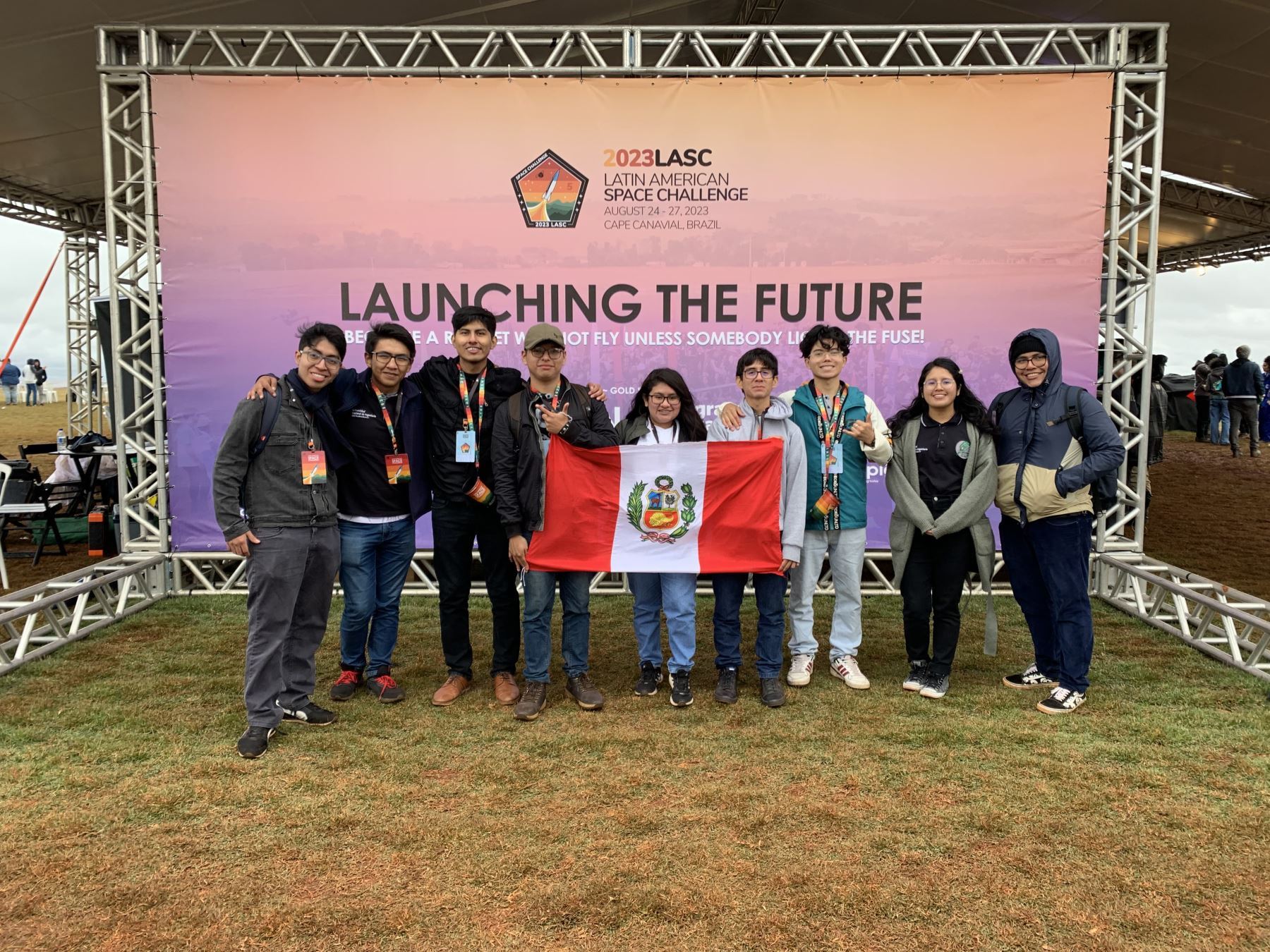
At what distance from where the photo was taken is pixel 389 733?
359 cm

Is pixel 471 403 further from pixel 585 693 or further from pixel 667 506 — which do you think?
pixel 585 693

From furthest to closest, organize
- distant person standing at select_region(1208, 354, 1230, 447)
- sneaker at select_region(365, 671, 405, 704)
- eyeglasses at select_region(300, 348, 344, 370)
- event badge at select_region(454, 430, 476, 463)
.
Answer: distant person standing at select_region(1208, 354, 1230, 447) < sneaker at select_region(365, 671, 405, 704) < event badge at select_region(454, 430, 476, 463) < eyeglasses at select_region(300, 348, 344, 370)

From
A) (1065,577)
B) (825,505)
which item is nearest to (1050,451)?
(1065,577)

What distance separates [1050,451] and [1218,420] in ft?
52.0

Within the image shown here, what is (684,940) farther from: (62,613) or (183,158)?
(183,158)

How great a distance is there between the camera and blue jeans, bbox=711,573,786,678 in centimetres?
386

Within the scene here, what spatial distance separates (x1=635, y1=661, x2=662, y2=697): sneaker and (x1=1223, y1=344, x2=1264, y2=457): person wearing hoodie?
15.0 metres

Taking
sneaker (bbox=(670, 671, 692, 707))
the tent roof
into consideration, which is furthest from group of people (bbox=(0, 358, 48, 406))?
sneaker (bbox=(670, 671, 692, 707))

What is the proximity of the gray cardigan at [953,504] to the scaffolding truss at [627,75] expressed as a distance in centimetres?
194

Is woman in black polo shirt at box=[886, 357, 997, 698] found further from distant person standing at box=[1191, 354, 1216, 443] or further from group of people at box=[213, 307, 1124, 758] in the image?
distant person standing at box=[1191, 354, 1216, 443]

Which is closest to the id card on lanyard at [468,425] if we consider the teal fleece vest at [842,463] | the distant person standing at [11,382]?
the teal fleece vest at [842,463]

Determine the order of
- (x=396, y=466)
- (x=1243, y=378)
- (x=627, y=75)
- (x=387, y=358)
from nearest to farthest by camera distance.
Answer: (x=387, y=358)
(x=396, y=466)
(x=627, y=75)
(x=1243, y=378)

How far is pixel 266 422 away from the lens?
10.7 feet

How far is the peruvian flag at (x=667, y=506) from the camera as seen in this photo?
3.87 metres
